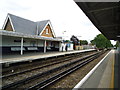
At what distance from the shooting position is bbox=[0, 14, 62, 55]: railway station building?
1379cm

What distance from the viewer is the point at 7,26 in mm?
20781

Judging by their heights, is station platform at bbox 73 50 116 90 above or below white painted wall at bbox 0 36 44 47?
below

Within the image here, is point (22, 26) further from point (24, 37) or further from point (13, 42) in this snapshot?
point (24, 37)

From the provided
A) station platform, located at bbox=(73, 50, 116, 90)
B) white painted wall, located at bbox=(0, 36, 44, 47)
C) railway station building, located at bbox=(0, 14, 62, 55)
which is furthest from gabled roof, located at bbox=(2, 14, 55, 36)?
station platform, located at bbox=(73, 50, 116, 90)

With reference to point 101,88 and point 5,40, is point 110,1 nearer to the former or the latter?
point 101,88

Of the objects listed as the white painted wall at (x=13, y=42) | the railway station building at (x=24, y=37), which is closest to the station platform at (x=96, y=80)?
the railway station building at (x=24, y=37)

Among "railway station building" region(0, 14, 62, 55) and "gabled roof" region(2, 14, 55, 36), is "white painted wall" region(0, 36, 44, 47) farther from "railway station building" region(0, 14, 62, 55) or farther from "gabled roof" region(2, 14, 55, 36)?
"gabled roof" region(2, 14, 55, 36)

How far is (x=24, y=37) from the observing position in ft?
46.5

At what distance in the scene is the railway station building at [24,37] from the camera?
45.2 ft

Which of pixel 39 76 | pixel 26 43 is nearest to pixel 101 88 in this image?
pixel 39 76

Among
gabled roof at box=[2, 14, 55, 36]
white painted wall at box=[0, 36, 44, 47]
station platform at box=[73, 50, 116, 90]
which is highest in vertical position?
gabled roof at box=[2, 14, 55, 36]

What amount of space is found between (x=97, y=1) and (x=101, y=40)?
162 feet

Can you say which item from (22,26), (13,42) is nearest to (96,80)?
(13,42)

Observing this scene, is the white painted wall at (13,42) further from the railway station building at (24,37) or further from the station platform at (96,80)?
the station platform at (96,80)
